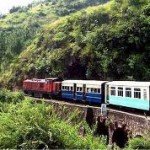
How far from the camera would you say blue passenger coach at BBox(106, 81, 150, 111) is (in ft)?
107

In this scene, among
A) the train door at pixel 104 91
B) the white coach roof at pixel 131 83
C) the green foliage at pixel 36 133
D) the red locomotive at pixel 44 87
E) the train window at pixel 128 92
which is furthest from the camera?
the red locomotive at pixel 44 87

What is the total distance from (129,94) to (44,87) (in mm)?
21990

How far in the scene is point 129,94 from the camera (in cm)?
3544

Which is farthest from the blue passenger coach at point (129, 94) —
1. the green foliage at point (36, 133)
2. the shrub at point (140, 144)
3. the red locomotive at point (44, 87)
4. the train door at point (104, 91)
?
the red locomotive at point (44, 87)

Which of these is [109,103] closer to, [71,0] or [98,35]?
[98,35]

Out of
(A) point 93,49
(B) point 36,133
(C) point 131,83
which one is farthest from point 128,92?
(A) point 93,49

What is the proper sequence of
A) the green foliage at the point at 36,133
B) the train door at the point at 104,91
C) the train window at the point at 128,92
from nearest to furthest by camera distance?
the green foliage at the point at 36,133 < the train window at the point at 128,92 < the train door at the point at 104,91

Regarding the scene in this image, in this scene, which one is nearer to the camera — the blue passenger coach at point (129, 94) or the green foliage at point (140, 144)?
the green foliage at point (140, 144)

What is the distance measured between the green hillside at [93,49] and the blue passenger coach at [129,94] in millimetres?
10692

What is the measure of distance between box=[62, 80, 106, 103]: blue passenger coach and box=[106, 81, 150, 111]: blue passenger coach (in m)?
1.22

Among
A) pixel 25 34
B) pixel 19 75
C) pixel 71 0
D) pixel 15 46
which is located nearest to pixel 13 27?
pixel 71 0

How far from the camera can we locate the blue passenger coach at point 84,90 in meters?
41.2

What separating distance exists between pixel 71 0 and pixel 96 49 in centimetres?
8913

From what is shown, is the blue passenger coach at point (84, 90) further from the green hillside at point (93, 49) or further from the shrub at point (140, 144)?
the shrub at point (140, 144)
